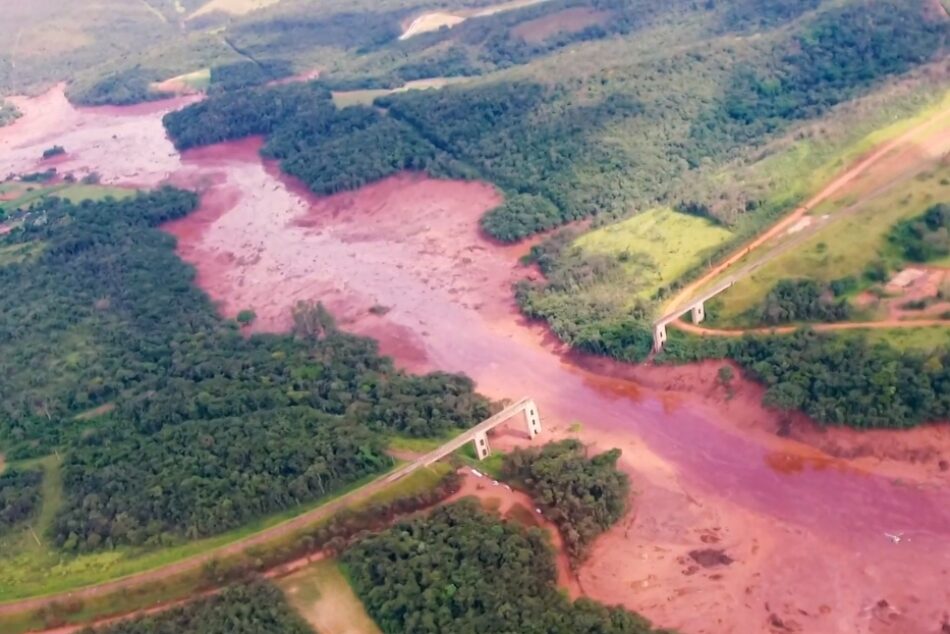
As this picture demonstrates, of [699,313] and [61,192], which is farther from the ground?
[61,192]

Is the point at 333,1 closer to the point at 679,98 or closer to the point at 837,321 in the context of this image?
the point at 679,98

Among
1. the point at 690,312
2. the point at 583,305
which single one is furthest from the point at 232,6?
the point at 690,312

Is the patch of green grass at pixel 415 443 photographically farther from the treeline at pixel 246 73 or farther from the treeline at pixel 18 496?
the treeline at pixel 246 73

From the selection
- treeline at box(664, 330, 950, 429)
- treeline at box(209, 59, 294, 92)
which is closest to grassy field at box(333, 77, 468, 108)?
treeline at box(209, 59, 294, 92)

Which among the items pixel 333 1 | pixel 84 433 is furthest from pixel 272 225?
pixel 333 1

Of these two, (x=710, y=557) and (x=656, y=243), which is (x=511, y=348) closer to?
(x=656, y=243)

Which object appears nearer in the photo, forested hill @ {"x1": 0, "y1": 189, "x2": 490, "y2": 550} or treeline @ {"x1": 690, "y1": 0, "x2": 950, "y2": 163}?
forested hill @ {"x1": 0, "y1": 189, "x2": 490, "y2": 550}

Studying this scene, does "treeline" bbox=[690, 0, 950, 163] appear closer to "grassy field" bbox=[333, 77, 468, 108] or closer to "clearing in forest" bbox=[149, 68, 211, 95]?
"grassy field" bbox=[333, 77, 468, 108]
